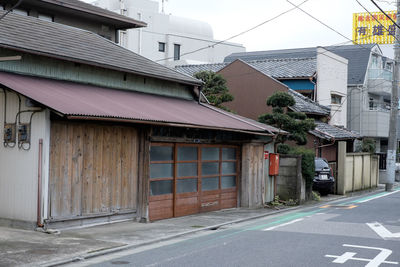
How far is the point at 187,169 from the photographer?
1639cm

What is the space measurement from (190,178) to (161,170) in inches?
57.5

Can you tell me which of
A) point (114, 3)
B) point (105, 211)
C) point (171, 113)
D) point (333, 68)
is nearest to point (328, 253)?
point (105, 211)

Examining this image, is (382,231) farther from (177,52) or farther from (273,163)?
(177,52)

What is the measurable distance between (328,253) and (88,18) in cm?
1628

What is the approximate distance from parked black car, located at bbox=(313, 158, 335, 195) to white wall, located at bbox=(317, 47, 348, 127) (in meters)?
10.2

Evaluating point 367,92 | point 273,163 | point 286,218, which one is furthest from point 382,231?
point 367,92

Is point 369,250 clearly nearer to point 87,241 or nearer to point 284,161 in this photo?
point 87,241

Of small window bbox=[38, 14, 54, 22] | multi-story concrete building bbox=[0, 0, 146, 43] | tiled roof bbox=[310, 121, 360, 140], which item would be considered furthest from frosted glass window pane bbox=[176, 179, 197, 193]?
tiled roof bbox=[310, 121, 360, 140]

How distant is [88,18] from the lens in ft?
75.3

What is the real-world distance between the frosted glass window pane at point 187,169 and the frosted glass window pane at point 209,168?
1.40ft

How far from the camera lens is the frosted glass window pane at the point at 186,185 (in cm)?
1603

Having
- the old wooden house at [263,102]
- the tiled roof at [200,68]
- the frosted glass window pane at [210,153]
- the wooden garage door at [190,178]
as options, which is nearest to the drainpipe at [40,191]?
the wooden garage door at [190,178]

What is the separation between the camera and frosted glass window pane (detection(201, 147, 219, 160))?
17109mm

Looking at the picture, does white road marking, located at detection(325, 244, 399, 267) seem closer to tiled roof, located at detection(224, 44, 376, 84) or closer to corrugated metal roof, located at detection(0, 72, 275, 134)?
corrugated metal roof, located at detection(0, 72, 275, 134)
